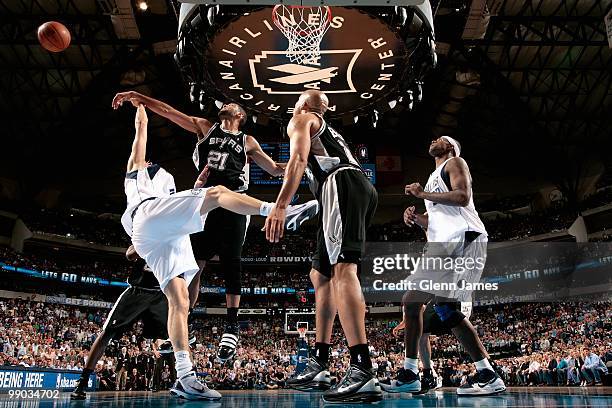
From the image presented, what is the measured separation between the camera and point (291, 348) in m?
25.0

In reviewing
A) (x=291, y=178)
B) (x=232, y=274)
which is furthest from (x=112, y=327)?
(x=291, y=178)

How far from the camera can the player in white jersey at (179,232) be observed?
3.81 metres

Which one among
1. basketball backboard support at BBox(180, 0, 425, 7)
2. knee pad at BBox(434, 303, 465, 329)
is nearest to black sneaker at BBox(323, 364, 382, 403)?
knee pad at BBox(434, 303, 465, 329)

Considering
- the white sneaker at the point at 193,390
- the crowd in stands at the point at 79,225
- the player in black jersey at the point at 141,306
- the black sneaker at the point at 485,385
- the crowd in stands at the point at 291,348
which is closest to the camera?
the white sneaker at the point at 193,390

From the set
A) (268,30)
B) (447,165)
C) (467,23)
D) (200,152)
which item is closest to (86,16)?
(268,30)

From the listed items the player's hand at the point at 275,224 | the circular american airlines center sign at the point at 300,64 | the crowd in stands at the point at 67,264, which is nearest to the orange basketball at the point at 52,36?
the circular american airlines center sign at the point at 300,64

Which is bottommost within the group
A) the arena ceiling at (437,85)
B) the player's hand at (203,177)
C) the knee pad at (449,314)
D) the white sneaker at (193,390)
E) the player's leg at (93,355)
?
the white sneaker at (193,390)

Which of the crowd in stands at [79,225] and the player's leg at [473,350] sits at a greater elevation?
the crowd in stands at [79,225]

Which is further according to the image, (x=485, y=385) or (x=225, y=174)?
(x=225, y=174)

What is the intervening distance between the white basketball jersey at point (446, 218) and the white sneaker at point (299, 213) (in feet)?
4.71

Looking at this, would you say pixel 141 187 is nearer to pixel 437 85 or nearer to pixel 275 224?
pixel 275 224

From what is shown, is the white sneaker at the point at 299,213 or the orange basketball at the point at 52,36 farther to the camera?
the orange basketball at the point at 52,36

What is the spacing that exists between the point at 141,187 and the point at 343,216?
180 cm

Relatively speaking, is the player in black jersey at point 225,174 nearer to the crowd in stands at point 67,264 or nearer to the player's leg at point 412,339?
the player's leg at point 412,339
